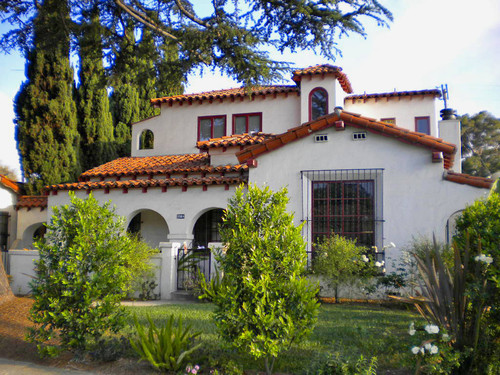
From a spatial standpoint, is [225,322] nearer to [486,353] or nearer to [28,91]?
[486,353]

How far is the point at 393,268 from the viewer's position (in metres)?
11.3

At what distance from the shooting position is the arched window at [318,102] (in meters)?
17.1

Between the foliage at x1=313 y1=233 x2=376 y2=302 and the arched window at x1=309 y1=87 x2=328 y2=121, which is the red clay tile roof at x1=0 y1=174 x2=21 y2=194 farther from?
the foliage at x1=313 y1=233 x2=376 y2=302

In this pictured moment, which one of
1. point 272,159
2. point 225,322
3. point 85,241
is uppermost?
point 272,159

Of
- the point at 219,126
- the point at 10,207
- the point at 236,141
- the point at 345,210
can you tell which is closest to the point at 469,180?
the point at 345,210

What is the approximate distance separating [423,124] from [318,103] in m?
4.52

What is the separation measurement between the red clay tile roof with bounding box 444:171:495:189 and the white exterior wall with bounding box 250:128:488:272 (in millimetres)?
114

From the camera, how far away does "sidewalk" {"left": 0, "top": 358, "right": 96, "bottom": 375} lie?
5802mm

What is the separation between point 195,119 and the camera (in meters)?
19.3

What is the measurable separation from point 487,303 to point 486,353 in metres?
0.60

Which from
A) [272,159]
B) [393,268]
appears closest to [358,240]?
[393,268]

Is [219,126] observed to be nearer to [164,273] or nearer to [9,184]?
[164,273]

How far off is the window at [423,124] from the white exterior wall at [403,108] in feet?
0.38

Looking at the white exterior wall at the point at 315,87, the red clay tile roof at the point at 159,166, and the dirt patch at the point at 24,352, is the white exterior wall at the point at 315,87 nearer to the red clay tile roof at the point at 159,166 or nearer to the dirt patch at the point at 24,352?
the red clay tile roof at the point at 159,166
